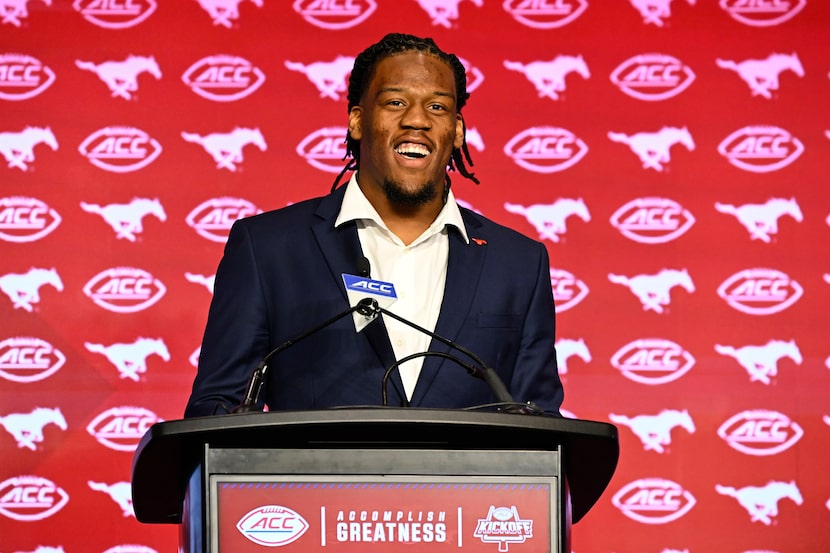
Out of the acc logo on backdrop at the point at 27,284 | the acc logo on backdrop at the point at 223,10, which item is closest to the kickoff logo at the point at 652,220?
the acc logo on backdrop at the point at 223,10

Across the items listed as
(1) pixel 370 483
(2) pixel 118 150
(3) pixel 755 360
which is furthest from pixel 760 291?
(1) pixel 370 483

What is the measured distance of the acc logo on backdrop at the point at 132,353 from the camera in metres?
4.18

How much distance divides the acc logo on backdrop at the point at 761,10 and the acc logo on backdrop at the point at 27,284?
275cm

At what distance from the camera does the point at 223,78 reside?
432cm

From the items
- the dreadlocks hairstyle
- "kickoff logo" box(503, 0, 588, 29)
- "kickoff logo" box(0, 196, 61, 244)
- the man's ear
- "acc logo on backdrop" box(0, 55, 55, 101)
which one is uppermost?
"kickoff logo" box(503, 0, 588, 29)

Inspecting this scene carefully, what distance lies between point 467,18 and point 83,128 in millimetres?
1509

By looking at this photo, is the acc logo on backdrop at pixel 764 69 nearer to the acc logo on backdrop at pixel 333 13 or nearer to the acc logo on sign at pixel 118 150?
the acc logo on backdrop at pixel 333 13

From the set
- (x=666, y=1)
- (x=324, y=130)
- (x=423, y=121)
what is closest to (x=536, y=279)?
(x=423, y=121)

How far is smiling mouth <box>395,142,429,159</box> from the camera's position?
2.57m

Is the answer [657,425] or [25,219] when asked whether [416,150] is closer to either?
[657,425]

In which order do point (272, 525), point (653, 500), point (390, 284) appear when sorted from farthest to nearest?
point (653, 500) → point (390, 284) → point (272, 525)

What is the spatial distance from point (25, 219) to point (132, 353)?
646 mm

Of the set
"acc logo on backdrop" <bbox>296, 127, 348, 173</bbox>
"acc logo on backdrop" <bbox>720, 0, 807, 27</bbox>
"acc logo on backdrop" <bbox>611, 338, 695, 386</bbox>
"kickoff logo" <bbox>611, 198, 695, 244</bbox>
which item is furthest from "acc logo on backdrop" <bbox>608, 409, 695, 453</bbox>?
"acc logo on backdrop" <bbox>720, 0, 807, 27</bbox>

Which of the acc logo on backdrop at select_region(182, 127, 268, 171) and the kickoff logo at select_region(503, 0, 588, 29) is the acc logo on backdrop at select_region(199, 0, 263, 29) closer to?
the acc logo on backdrop at select_region(182, 127, 268, 171)
